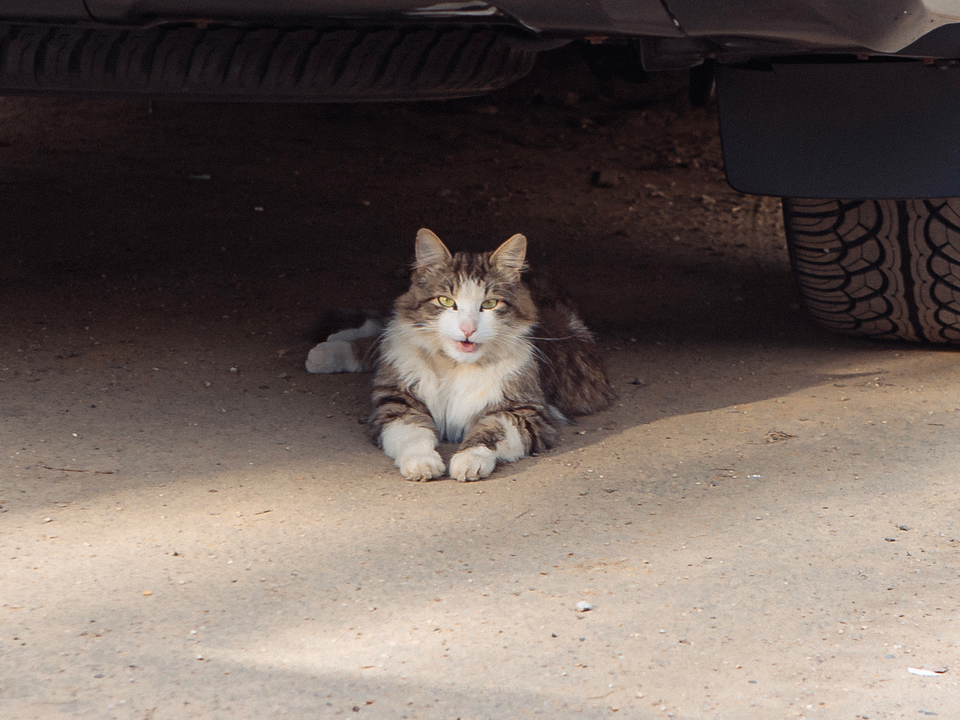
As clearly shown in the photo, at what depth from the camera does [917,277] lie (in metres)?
3.23

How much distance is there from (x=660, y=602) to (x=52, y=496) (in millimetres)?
1405

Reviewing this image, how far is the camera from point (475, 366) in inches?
117

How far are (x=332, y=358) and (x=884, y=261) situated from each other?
1.86 metres

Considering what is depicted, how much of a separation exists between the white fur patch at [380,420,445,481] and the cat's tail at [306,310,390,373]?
0.59 metres

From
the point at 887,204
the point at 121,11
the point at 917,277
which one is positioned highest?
the point at 121,11

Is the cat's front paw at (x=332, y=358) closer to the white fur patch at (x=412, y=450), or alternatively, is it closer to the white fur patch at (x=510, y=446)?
the white fur patch at (x=412, y=450)

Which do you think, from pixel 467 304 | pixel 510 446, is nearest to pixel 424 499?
pixel 510 446

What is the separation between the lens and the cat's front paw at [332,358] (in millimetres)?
3268

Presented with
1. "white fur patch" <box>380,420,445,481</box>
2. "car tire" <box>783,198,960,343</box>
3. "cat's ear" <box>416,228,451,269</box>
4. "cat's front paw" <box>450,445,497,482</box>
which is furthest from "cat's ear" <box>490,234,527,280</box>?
"car tire" <box>783,198,960,343</box>

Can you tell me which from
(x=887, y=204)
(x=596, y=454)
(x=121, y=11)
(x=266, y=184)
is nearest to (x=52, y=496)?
(x=121, y=11)

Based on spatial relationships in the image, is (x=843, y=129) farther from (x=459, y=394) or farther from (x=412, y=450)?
(x=412, y=450)

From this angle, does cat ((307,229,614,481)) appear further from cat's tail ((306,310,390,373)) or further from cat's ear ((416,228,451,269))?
cat's tail ((306,310,390,373))

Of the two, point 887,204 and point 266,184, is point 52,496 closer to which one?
point 887,204

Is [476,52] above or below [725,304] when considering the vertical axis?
above
